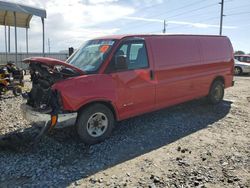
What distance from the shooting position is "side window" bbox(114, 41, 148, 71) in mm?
5223

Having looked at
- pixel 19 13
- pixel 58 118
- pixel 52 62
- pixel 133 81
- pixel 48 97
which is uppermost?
pixel 19 13

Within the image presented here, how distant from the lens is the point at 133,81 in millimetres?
5320

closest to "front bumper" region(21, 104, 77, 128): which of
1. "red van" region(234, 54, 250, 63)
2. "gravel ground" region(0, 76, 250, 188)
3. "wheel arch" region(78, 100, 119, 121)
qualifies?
"wheel arch" region(78, 100, 119, 121)

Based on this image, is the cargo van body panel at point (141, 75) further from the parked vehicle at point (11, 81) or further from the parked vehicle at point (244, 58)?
the parked vehicle at point (244, 58)

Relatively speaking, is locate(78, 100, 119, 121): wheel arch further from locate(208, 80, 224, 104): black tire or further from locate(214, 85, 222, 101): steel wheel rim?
locate(214, 85, 222, 101): steel wheel rim

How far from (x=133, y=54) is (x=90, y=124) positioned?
171cm

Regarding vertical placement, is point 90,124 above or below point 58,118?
below

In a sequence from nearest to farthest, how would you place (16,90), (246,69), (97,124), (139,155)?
1. (139,155)
2. (97,124)
3. (16,90)
4. (246,69)

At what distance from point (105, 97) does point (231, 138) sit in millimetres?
2642

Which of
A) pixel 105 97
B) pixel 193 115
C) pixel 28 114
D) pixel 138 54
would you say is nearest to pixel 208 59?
pixel 193 115

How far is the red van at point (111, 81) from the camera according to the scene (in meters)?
4.57

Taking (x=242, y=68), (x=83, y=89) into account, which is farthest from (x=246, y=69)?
(x=83, y=89)

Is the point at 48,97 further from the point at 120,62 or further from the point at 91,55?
the point at 120,62

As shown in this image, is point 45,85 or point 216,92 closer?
point 45,85
